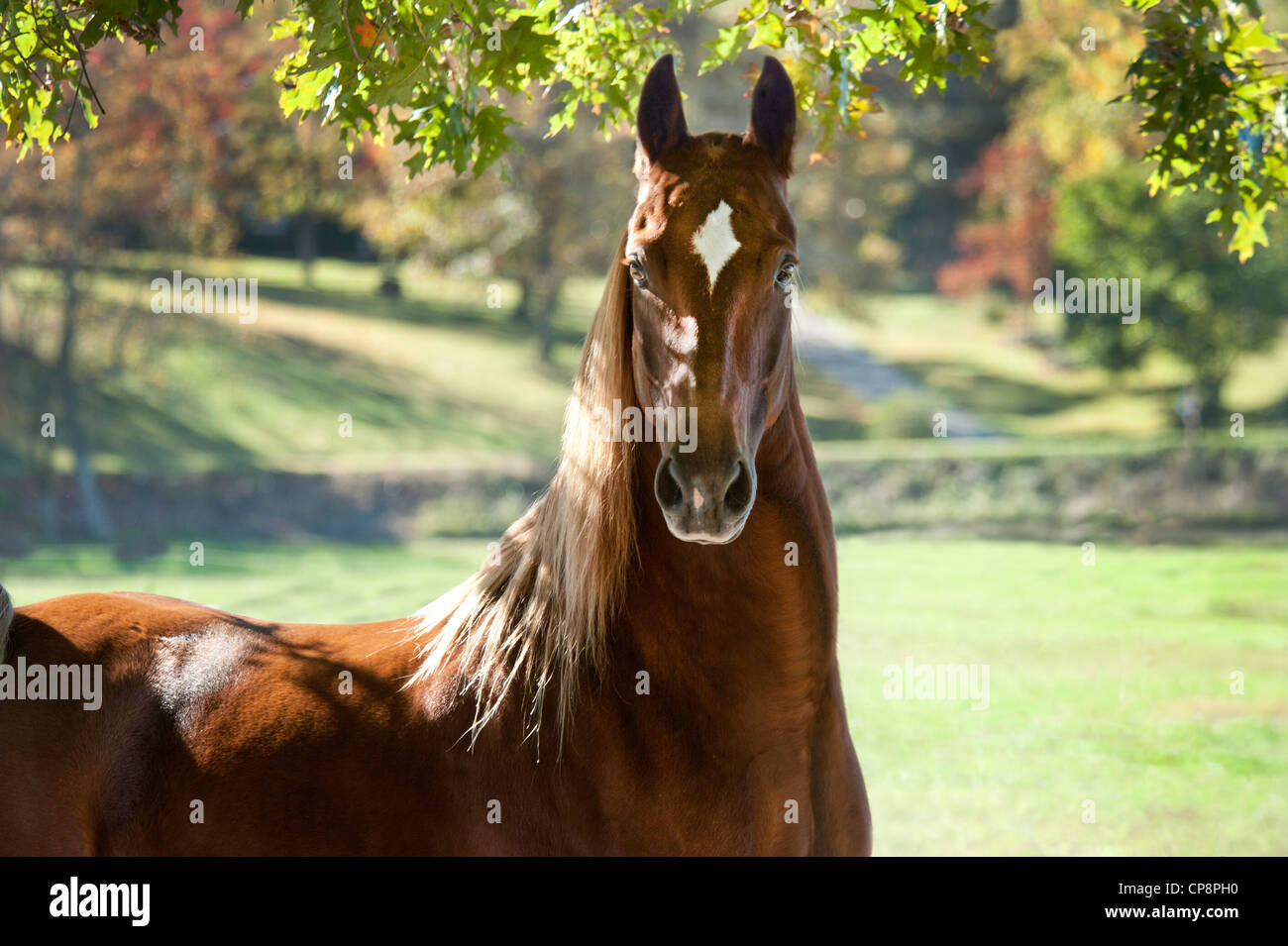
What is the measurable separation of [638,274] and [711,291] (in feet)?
0.63

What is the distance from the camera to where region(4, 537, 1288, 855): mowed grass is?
668 centimetres

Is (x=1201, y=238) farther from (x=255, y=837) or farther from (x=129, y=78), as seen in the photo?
(x=255, y=837)

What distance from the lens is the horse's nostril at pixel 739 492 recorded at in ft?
7.30

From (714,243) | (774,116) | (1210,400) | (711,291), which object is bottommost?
(711,291)

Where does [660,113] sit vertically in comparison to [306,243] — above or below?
below

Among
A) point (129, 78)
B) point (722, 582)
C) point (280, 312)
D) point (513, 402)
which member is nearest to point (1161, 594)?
point (722, 582)

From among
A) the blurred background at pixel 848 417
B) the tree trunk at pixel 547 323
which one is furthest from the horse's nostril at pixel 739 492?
the tree trunk at pixel 547 323

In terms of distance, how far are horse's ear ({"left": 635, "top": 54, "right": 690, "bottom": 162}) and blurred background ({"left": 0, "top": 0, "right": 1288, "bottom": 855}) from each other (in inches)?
184

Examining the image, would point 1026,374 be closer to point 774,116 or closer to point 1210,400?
point 1210,400

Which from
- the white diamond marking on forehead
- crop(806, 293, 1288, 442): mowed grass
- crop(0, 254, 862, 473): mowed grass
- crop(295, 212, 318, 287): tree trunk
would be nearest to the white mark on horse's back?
the white diamond marking on forehead

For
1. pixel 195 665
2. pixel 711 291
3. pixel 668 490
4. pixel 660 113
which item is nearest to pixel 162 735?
pixel 195 665

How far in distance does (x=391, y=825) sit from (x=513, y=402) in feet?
69.3

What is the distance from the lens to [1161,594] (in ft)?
42.0

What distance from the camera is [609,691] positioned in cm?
260
